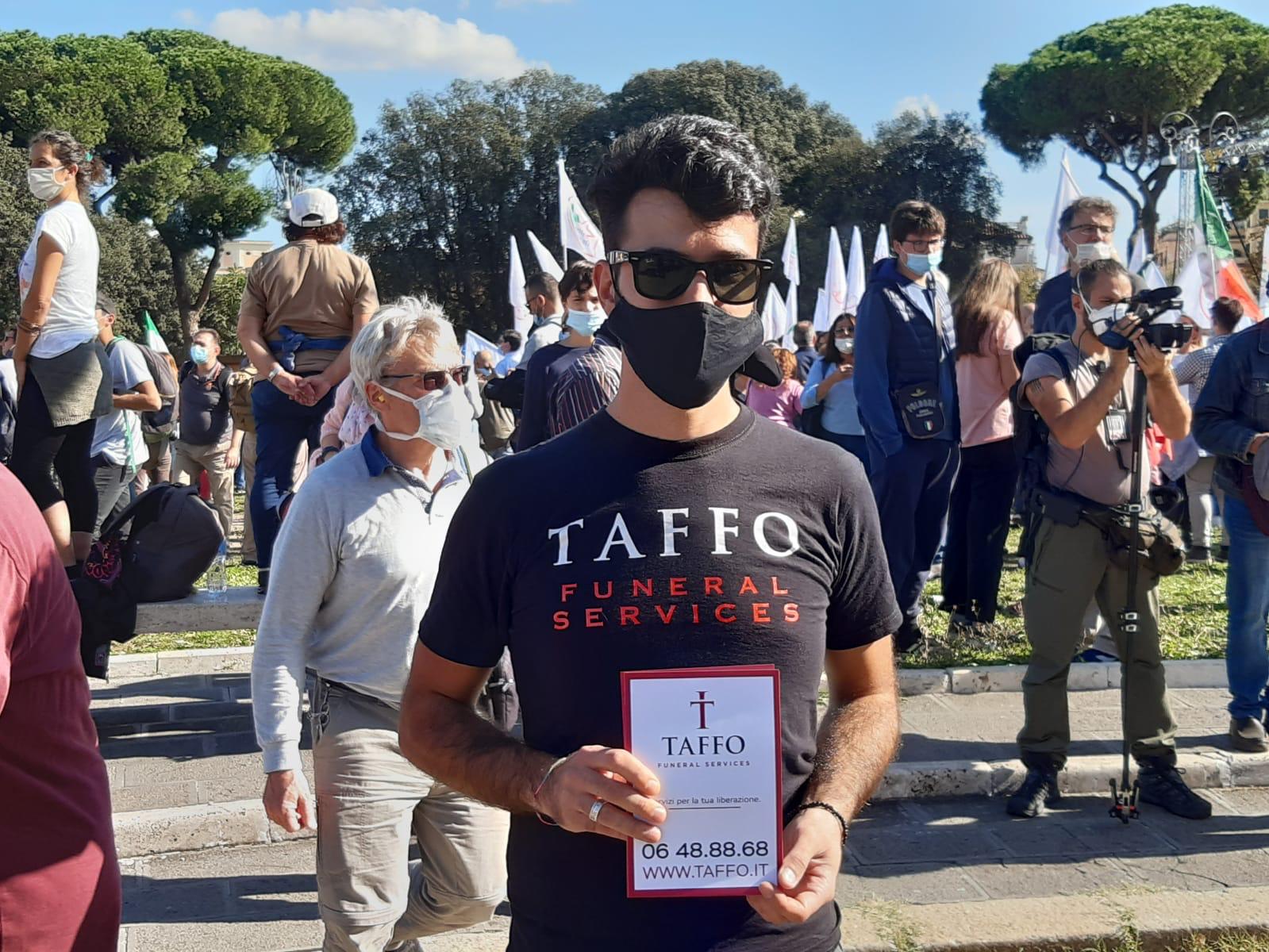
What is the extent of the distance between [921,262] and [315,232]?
312 cm

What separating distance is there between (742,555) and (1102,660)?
6.13 m

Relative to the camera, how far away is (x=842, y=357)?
9.87 metres

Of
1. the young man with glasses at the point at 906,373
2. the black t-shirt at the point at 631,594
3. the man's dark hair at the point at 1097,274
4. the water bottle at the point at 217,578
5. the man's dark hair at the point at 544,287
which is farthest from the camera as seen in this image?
the man's dark hair at the point at 544,287

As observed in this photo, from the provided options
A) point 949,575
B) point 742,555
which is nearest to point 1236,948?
point 742,555

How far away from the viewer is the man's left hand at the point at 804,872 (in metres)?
1.70

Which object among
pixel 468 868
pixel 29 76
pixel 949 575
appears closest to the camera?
pixel 468 868

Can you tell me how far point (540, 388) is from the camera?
205 inches

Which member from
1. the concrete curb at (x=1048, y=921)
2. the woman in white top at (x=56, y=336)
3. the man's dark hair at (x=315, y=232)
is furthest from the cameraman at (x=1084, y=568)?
the woman in white top at (x=56, y=336)

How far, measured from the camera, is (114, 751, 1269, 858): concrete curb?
202 inches

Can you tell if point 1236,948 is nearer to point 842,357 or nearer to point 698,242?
point 698,242

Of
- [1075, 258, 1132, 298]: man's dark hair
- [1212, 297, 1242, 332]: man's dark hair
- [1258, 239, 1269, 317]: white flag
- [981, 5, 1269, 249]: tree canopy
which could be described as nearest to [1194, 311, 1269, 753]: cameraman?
[1258, 239, 1269, 317]: white flag

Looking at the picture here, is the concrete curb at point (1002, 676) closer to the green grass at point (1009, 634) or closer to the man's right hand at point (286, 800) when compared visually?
the green grass at point (1009, 634)

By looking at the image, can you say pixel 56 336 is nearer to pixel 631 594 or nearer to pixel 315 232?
pixel 315 232

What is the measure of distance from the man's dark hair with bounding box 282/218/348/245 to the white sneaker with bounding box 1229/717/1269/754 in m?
4.71
